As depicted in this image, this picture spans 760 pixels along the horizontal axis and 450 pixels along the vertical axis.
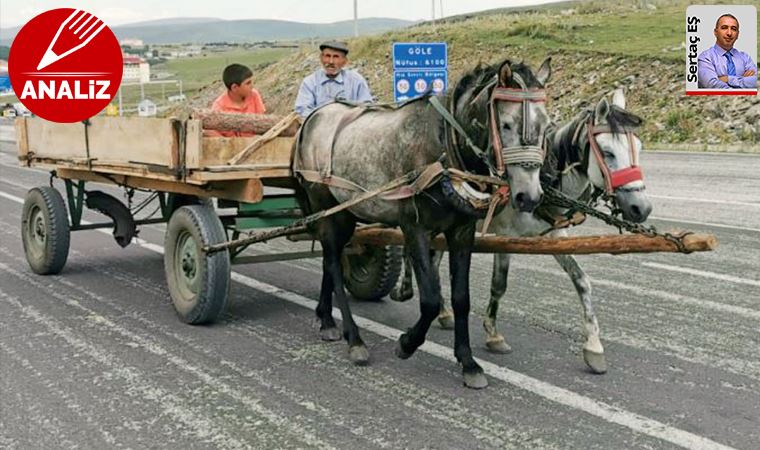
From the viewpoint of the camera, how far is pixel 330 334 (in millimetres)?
6312

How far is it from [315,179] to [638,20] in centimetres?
4186

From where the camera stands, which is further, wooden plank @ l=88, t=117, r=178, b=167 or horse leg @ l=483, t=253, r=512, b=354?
wooden plank @ l=88, t=117, r=178, b=167

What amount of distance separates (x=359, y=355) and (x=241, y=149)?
205 centimetres

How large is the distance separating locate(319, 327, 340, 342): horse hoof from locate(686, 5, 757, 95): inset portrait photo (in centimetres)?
2394

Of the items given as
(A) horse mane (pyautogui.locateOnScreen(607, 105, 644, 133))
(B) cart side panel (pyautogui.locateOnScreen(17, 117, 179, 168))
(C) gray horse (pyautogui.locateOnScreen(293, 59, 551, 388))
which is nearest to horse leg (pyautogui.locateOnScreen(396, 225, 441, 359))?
(C) gray horse (pyautogui.locateOnScreen(293, 59, 551, 388))

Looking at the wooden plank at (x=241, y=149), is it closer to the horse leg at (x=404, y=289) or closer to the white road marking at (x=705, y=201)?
the horse leg at (x=404, y=289)

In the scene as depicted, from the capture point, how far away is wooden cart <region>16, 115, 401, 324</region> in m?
6.51

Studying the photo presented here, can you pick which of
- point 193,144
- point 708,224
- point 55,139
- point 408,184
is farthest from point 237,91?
point 708,224

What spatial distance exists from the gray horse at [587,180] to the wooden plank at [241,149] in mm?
1912

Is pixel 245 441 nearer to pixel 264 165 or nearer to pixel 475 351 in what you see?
pixel 475 351

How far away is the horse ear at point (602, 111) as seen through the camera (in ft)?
16.9

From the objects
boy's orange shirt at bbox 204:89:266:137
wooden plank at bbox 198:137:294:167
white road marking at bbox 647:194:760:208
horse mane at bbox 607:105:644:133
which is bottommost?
white road marking at bbox 647:194:760:208

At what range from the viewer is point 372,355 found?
233 inches

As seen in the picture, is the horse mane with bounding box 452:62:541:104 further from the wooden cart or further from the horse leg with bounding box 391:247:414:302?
the horse leg with bounding box 391:247:414:302
